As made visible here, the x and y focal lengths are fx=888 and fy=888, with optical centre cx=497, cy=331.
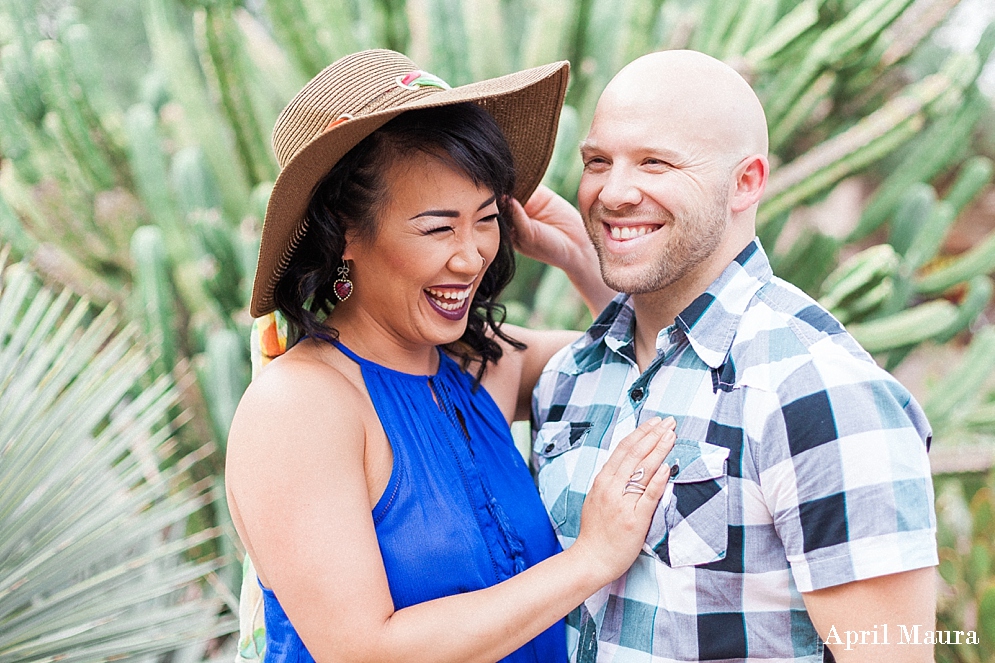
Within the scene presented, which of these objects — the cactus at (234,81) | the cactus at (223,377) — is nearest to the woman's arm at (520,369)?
the cactus at (223,377)

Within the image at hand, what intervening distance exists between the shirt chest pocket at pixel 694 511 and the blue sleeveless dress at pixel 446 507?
33 cm

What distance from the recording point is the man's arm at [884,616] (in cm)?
157

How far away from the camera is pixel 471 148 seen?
1.89 meters

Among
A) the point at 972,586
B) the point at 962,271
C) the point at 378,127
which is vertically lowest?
the point at 972,586

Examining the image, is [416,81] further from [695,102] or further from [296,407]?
[296,407]

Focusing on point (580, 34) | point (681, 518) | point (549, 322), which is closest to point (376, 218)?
point (681, 518)

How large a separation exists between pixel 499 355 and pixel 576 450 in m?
0.41

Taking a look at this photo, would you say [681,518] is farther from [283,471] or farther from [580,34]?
[580,34]

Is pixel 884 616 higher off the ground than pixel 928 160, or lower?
higher

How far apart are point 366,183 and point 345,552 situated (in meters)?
0.76

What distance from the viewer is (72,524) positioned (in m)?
2.97

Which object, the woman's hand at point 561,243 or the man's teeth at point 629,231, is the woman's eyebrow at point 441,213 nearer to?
the man's teeth at point 629,231

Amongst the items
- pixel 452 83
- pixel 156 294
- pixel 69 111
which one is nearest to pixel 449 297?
pixel 156 294

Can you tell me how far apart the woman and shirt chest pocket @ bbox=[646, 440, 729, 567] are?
0.13 ft
